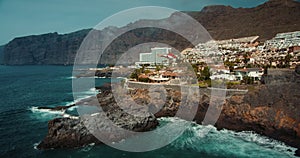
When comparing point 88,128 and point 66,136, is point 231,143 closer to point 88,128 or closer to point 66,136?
point 88,128

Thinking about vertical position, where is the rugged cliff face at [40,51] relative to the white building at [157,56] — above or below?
above

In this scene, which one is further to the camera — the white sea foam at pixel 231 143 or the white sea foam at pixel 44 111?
the white sea foam at pixel 44 111

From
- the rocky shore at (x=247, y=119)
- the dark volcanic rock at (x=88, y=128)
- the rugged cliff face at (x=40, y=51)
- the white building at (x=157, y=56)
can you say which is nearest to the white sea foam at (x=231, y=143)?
the rocky shore at (x=247, y=119)

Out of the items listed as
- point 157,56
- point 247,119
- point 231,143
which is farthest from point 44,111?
point 157,56

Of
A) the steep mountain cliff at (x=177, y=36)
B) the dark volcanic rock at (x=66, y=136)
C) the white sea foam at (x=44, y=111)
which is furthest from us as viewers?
the steep mountain cliff at (x=177, y=36)

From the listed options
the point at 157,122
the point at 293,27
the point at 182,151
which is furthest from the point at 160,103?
the point at 293,27

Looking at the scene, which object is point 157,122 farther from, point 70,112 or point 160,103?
point 70,112

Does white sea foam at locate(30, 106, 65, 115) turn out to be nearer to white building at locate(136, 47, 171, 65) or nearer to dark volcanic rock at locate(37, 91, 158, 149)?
dark volcanic rock at locate(37, 91, 158, 149)

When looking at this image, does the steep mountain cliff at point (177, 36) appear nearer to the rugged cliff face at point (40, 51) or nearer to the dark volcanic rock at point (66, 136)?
the rugged cliff face at point (40, 51)
